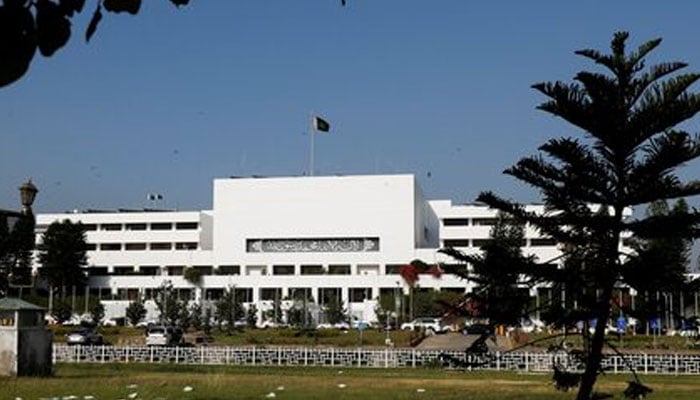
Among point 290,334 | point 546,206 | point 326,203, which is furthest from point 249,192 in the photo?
point 546,206

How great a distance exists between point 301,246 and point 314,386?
7919 centimetres

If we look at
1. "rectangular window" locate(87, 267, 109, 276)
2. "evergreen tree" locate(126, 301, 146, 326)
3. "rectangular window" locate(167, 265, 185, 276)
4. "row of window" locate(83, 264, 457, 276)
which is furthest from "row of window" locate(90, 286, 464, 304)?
"rectangular window" locate(87, 267, 109, 276)

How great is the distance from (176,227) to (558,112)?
10483cm

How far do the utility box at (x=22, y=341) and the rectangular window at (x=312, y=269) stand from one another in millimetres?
74016

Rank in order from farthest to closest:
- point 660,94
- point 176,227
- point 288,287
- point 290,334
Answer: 1. point 176,227
2. point 288,287
3. point 290,334
4. point 660,94

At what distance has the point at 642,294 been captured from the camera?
297 inches

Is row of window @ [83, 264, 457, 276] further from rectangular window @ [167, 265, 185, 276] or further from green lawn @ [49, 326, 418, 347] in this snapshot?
green lawn @ [49, 326, 418, 347]

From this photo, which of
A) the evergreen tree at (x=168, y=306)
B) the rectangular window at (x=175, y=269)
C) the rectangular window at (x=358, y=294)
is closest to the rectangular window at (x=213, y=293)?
the rectangular window at (x=175, y=269)

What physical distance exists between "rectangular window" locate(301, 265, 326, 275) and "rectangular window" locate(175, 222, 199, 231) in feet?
51.6

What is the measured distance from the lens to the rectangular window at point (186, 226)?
110m

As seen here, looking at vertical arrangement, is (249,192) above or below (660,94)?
above

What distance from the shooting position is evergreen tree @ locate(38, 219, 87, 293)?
97188 millimetres

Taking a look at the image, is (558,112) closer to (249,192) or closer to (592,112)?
(592,112)

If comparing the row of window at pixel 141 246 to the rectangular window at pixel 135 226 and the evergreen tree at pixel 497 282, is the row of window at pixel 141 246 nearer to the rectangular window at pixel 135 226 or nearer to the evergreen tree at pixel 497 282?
the rectangular window at pixel 135 226
